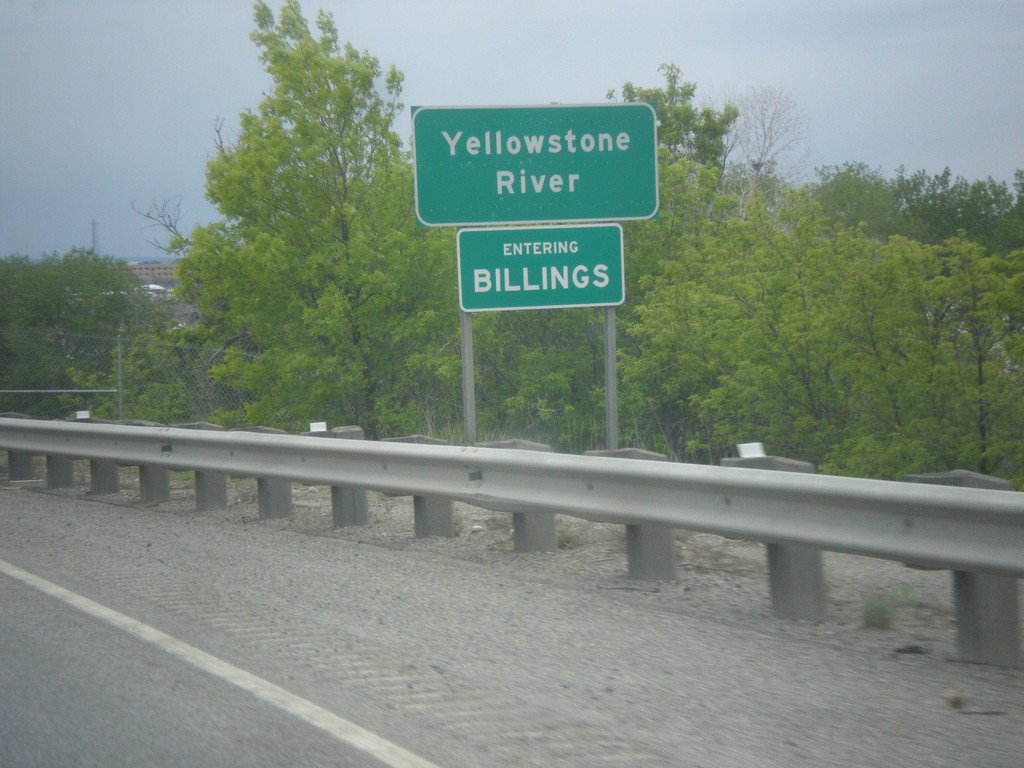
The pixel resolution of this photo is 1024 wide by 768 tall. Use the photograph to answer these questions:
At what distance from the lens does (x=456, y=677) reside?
5.09 meters

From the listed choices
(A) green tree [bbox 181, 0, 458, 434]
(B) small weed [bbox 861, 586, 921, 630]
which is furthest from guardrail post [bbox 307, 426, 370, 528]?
(A) green tree [bbox 181, 0, 458, 434]

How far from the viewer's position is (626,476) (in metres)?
6.93

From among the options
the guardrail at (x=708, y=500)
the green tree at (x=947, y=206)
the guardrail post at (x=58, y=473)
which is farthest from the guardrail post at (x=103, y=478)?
the green tree at (x=947, y=206)

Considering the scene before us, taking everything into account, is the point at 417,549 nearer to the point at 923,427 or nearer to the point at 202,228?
the point at 923,427

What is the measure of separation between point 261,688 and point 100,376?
62.3ft

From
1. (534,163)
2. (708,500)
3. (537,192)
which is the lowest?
(708,500)

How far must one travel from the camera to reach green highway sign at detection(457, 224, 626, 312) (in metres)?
10.2

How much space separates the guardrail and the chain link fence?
11446 millimetres

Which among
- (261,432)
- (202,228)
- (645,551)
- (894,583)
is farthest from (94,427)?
(202,228)

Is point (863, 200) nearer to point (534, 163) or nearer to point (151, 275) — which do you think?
point (151, 275)

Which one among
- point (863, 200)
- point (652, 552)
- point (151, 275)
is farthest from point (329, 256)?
point (863, 200)

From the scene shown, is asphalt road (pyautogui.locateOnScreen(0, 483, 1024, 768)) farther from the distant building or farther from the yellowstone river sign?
the distant building

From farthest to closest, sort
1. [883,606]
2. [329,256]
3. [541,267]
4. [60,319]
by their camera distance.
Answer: [60,319], [329,256], [541,267], [883,606]

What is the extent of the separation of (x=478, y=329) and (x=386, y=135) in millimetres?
4407
